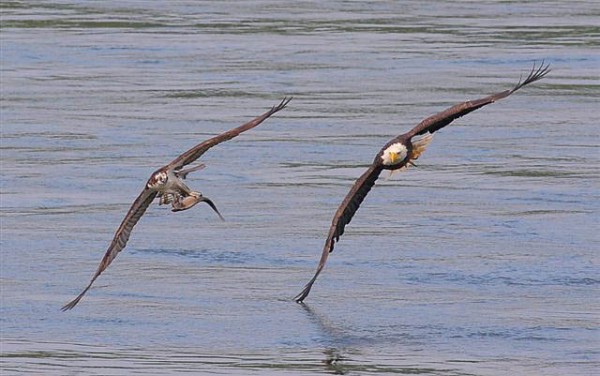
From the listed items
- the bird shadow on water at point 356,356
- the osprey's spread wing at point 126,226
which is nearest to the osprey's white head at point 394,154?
the bird shadow on water at point 356,356

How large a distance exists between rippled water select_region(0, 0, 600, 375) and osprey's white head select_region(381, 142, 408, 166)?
89cm

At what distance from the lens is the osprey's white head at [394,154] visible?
9.02m

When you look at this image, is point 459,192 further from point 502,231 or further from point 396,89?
point 396,89

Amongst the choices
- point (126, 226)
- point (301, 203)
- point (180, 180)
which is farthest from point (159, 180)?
point (301, 203)

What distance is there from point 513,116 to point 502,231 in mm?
3629

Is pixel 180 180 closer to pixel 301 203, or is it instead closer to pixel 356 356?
pixel 356 356

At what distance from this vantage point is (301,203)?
1193cm

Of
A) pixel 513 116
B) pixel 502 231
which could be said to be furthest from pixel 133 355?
pixel 513 116

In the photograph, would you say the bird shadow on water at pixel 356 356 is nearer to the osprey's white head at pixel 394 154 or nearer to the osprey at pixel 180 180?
the osprey's white head at pixel 394 154

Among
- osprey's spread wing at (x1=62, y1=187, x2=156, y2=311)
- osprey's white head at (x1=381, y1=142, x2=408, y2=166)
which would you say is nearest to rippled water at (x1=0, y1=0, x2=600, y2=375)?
osprey's spread wing at (x1=62, y1=187, x2=156, y2=311)

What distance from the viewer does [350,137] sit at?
13820 mm

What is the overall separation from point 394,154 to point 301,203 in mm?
2953

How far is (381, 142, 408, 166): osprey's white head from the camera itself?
9023mm

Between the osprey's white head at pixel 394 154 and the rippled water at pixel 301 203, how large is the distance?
0.89 m
